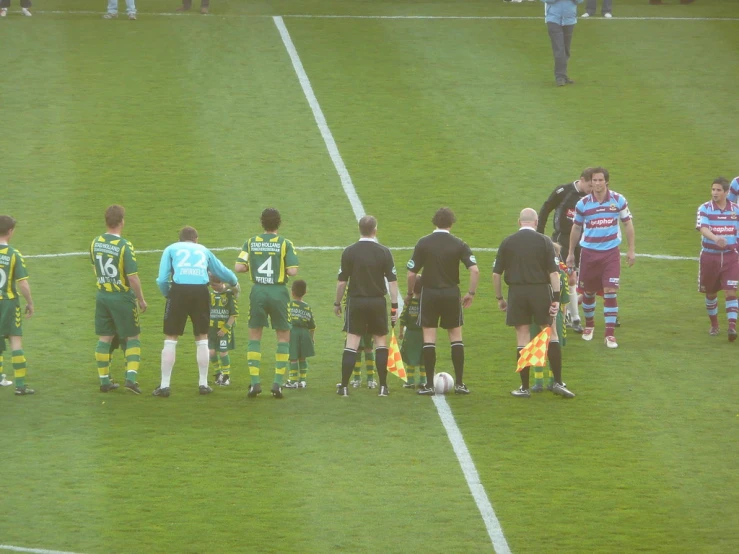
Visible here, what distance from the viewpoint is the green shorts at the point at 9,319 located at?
14375 millimetres

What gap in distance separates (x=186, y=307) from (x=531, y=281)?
369 centimetres

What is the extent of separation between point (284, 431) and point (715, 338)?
20.9 feet

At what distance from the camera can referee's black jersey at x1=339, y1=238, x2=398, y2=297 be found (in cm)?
1423

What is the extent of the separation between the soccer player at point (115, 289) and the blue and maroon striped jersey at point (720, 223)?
280 inches

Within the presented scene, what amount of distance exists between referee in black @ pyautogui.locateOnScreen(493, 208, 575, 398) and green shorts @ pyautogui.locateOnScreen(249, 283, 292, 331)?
226 centimetres

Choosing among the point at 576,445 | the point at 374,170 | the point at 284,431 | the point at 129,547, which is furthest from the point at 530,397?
the point at 374,170

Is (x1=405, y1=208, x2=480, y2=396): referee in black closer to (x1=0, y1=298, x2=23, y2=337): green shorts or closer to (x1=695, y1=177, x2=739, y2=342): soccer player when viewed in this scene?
(x1=695, y1=177, x2=739, y2=342): soccer player

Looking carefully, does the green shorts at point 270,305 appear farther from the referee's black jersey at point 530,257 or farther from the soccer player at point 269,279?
the referee's black jersey at point 530,257

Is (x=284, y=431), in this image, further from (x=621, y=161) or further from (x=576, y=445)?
(x=621, y=161)

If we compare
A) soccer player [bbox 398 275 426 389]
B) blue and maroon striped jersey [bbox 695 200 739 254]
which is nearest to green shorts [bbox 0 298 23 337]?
soccer player [bbox 398 275 426 389]

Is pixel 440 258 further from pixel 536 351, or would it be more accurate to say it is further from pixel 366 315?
pixel 536 351

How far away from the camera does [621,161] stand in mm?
24797

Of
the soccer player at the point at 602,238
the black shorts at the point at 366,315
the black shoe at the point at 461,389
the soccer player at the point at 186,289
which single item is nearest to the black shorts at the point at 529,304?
the black shoe at the point at 461,389

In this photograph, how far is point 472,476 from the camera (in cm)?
1227
